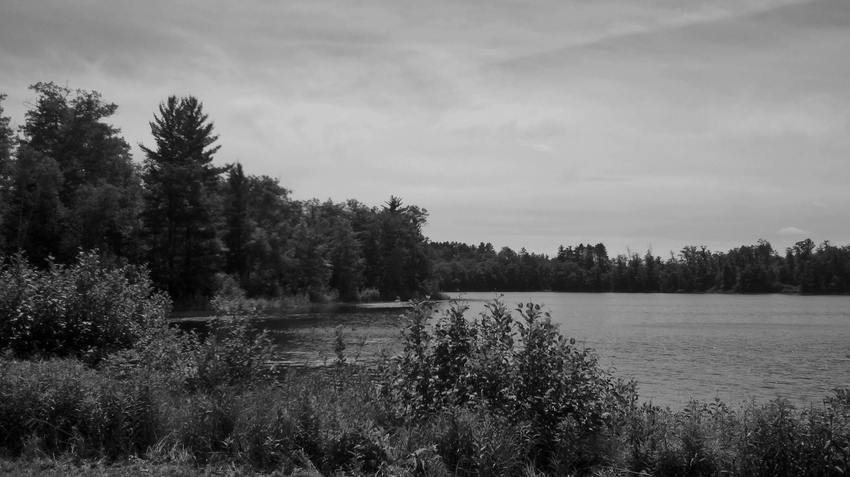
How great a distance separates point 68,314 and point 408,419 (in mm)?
7105

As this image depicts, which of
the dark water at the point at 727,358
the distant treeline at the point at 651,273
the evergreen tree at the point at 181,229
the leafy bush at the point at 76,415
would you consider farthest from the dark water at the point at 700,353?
the distant treeline at the point at 651,273

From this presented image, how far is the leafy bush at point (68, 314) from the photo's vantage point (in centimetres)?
1043

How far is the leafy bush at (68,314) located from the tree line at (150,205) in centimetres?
2738

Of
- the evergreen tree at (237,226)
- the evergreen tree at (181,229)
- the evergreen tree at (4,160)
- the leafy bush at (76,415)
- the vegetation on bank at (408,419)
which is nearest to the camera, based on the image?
the vegetation on bank at (408,419)

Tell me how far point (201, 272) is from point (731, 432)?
5150 centimetres

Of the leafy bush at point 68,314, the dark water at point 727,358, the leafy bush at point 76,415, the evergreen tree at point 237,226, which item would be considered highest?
the evergreen tree at point 237,226

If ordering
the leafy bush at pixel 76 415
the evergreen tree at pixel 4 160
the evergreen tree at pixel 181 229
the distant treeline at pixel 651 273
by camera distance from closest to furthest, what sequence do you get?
the leafy bush at pixel 76 415 < the evergreen tree at pixel 4 160 < the evergreen tree at pixel 181 229 < the distant treeline at pixel 651 273

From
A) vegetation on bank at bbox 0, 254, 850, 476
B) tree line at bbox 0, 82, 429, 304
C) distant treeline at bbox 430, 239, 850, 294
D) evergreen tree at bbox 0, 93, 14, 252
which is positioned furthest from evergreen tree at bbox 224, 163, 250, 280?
distant treeline at bbox 430, 239, 850, 294

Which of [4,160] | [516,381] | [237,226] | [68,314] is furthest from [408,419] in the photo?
[237,226]

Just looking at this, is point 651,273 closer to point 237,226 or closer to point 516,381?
point 237,226

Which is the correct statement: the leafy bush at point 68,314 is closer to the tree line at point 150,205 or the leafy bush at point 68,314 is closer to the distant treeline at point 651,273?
the tree line at point 150,205

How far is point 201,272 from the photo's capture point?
53.2 meters

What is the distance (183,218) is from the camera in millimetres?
53406

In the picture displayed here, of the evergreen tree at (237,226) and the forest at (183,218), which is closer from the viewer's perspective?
the forest at (183,218)
